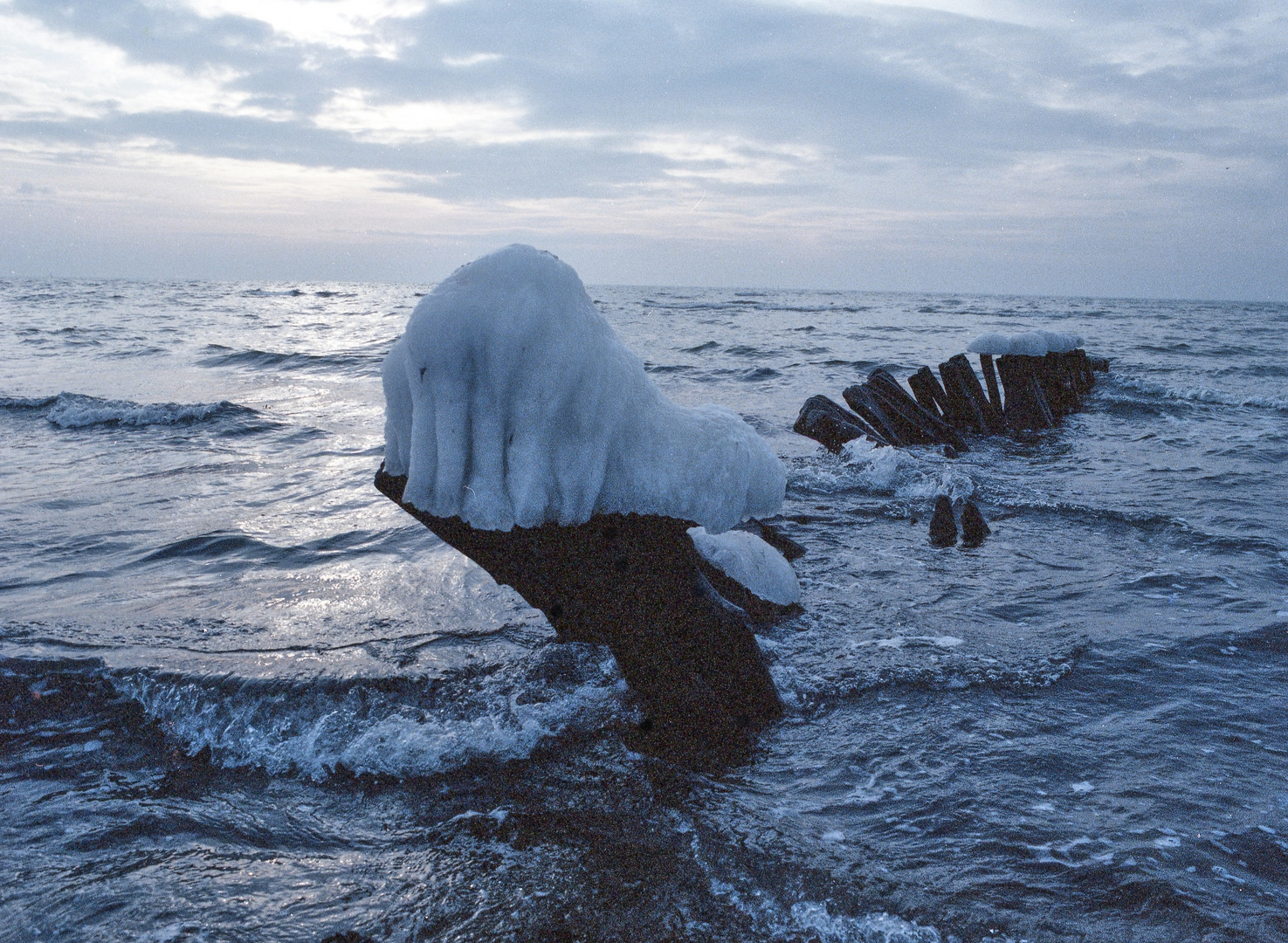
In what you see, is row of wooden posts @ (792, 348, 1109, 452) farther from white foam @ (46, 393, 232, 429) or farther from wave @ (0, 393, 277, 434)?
white foam @ (46, 393, 232, 429)

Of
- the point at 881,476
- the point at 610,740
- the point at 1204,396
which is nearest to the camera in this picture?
the point at 610,740

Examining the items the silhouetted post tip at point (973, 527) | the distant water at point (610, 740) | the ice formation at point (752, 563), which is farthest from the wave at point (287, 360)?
the ice formation at point (752, 563)

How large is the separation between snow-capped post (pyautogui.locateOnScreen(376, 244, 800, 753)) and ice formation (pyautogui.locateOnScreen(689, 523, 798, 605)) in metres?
0.96

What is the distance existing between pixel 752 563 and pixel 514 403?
2564 mm

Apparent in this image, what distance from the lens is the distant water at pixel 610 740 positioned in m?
2.54

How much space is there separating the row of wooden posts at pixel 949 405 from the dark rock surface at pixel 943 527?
254cm

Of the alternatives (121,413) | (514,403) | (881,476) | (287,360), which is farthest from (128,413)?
(514,403)

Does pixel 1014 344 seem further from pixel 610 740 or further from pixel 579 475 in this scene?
pixel 579 475

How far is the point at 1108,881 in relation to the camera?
2.63m

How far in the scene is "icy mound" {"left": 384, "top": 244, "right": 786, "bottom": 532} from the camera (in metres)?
2.62

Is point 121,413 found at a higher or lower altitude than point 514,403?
lower

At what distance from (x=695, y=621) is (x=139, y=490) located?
6.73 m

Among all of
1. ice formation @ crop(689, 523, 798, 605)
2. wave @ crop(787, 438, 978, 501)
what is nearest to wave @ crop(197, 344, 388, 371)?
wave @ crop(787, 438, 978, 501)

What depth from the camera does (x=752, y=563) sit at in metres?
4.85
